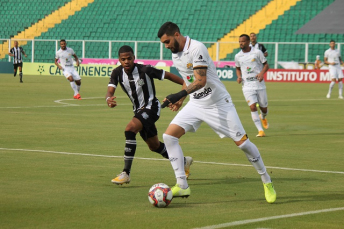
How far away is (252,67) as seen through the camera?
57.6ft

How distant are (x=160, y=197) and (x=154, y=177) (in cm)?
229

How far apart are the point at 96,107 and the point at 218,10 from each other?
30770mm

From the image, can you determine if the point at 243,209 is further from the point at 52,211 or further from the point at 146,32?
the point at 146,32

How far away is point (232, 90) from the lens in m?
35.6

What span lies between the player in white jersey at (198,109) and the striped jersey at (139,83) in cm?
152

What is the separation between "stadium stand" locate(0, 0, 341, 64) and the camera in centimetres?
4984

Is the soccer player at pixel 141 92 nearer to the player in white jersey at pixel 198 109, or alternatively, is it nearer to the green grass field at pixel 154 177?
the green grass field at pixel 154 177

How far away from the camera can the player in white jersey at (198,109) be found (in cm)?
888

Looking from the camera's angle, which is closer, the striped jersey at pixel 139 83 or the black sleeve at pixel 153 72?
the striped jersey at pixel 139 83

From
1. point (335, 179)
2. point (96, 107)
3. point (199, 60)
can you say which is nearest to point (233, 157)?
point (335, 179)

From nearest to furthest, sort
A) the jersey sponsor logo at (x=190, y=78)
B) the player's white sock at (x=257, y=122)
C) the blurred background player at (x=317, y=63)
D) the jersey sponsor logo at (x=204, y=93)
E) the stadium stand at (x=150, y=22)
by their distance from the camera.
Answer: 1. the jersey sponsor logo at (x=204, y=93)
2. the jersey sponsor logo at (x=190, y=78)
3. the player's white sock at (x=257, y=122)
4. the blurred background player at (x=317, y=63)
5. the stadium stand at (x=150, y=22)

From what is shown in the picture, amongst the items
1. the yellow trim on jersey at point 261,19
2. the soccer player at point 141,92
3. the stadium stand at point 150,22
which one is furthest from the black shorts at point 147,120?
the yellow trim on jersey at point 261,19

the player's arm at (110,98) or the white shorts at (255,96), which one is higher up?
the player's arm at (110,98)

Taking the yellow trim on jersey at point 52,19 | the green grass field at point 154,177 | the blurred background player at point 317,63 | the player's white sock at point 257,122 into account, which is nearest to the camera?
the green grass field at point 154,177
